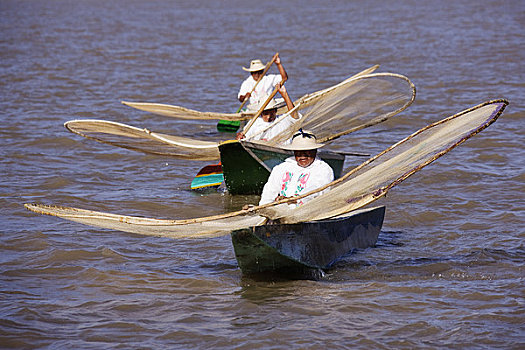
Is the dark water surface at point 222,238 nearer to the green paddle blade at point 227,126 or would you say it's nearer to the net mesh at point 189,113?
the net mesh at point 189,113

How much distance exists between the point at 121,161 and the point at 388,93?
15.5 feet

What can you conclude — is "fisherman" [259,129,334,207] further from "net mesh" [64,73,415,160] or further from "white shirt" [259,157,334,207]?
"net mesh" [64,73,415,160]

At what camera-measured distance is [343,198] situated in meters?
5.82

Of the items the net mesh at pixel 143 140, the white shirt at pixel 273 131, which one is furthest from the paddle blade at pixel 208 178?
the white shirt at pixel 273 131

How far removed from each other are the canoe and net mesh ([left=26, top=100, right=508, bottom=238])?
11cm

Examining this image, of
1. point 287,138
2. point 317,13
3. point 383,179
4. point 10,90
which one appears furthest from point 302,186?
point 317,13

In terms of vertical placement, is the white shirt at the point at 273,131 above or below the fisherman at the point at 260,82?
below

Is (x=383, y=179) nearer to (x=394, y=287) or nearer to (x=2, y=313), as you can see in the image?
(x=394, y=287)

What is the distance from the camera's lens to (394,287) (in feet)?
21.1

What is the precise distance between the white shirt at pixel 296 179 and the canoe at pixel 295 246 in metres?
0.40

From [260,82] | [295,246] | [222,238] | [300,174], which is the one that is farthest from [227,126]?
[295,246]

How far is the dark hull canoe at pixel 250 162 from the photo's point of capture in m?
8.95

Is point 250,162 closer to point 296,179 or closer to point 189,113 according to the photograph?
point 189,113

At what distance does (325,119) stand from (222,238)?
90.2 inches
